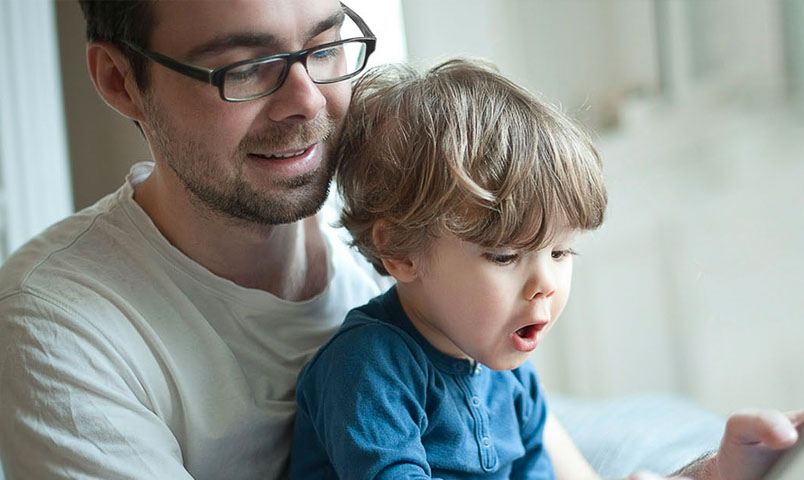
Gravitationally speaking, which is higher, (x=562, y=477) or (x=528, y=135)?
(x=528, y=135)

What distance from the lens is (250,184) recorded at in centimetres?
129

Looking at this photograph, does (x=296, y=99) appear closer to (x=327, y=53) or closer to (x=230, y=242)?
(x=327, y=53)

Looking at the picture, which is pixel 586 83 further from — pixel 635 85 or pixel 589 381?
pixel 589 381

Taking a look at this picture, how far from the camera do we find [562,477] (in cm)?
143

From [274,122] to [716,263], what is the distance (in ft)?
5.25

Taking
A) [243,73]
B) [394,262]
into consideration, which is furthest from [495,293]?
[243,73]

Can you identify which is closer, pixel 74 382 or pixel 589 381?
pixel 74 382

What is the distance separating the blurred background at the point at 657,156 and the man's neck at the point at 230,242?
1.14 m

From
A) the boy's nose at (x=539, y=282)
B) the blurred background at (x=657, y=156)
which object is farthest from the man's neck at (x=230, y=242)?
the blurred background at (x=657, y=156)

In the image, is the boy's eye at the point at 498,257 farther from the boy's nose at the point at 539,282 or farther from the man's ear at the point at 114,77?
the man's ear at the point at 114,77

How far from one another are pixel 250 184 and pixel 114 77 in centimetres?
29

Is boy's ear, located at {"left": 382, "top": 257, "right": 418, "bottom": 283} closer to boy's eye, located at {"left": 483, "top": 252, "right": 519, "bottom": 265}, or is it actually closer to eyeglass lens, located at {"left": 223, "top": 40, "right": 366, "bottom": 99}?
boy's eye, located at {"left": 483, "top": 252, "right": 519, "bottom": 265}

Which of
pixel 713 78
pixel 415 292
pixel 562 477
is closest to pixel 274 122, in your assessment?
pixel 415 292

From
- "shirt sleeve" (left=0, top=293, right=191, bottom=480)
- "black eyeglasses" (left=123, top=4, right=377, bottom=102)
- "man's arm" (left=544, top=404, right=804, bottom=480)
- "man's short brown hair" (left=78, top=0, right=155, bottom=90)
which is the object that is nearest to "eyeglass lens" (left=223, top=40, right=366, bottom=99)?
"black eyeglasses" (left=123, top=4, right=377, bottom=102)
